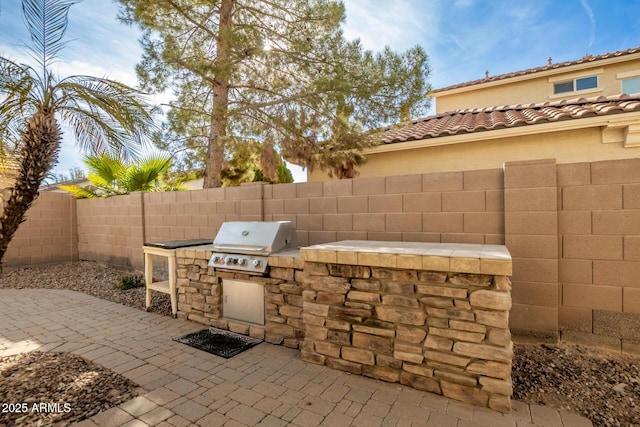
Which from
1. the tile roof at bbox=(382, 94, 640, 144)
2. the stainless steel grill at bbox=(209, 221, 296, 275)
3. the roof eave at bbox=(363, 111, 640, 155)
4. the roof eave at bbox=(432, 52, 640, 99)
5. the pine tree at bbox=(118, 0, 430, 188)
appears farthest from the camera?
the roof eave at bbox=(432, 52, 640, 99)

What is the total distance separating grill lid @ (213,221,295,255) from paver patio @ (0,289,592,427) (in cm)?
113

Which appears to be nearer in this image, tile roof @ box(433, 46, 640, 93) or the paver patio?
the paver patio

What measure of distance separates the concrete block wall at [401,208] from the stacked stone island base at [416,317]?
904 millimetres

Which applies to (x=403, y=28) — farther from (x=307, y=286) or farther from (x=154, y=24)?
(x=307, y=286)

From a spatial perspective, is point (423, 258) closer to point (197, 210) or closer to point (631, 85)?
point (197, 210)

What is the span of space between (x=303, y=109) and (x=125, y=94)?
3.58m

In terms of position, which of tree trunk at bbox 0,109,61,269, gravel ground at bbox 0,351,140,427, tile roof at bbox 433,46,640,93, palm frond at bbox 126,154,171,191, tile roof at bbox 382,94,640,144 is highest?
tile roof at bbox 433,46,640,93

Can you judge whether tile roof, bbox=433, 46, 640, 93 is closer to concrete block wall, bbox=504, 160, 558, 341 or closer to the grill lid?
concrete block wall, bbox=504, 160, 558, 341

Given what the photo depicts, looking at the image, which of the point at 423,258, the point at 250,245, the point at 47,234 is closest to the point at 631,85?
the point at 423,258

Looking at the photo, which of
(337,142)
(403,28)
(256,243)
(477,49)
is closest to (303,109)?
(337,142)

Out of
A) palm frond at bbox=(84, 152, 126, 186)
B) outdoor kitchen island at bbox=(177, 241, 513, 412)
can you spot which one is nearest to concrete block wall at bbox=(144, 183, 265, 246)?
palm frond at bbox=(84, 152, 126, 186)

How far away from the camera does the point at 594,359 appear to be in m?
2.97

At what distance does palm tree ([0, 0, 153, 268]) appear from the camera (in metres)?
2.91

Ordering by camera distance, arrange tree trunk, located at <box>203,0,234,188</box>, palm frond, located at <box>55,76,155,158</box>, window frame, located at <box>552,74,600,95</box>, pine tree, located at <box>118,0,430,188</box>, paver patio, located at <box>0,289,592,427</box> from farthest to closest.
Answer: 1. window frame, located at <box>552,74,600,95</box>
2. tree trunk, located at <box>203,0,234,188</box>
3. pine tree, located at <box>118,0,430,188</box>
4. palm frond, located at <box>55,76,155,158</box>
5. paver patio, located at <box>0,289,592,427</box>
